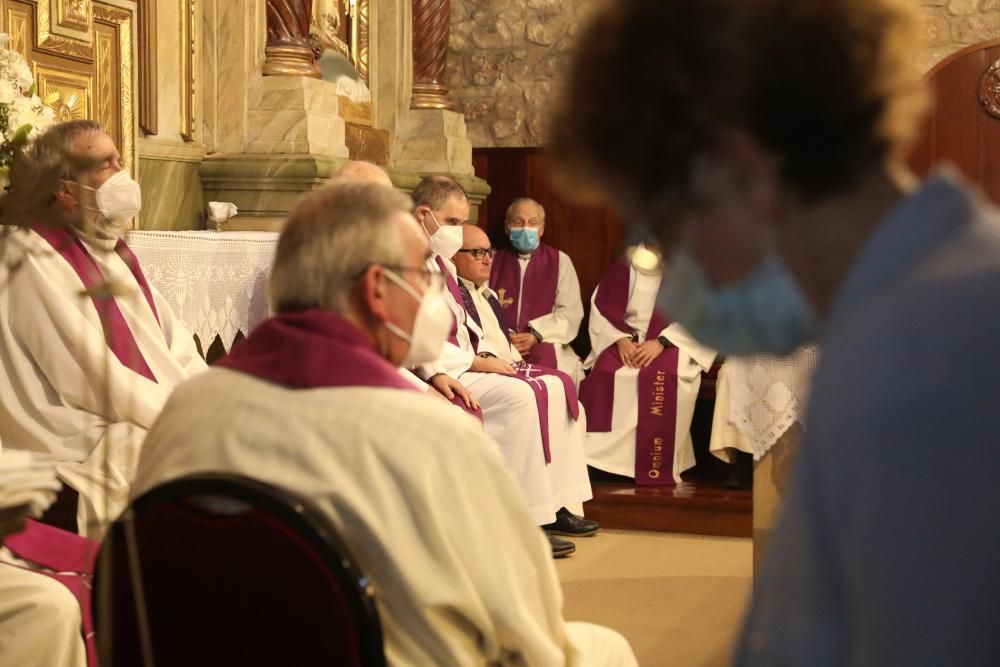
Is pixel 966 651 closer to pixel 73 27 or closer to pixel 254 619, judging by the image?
pixel 254 619

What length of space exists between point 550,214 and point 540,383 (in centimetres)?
306

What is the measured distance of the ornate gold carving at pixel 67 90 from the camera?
5234mm

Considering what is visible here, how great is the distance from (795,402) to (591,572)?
46.8 inches

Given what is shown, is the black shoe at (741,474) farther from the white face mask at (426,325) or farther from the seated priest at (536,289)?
the white face mask at (426,325)

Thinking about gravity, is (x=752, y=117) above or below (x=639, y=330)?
above

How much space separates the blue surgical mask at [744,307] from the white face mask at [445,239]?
4.91 meters

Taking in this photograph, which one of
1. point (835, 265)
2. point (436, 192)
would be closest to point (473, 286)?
point (436, 192)

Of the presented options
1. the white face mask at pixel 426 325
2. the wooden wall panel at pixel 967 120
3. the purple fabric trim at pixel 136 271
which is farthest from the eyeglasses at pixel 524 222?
the white face mask at pixel 426 325

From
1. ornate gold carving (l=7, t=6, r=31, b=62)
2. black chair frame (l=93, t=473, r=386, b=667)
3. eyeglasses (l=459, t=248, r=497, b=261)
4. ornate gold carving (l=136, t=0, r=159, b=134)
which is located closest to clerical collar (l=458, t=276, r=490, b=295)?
eyeglasses (l=459, t=248, r=497, b=261)

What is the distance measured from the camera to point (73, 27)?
5.38 meters

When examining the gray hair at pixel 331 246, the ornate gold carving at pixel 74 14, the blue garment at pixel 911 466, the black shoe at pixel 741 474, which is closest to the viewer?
the blue garment at pixel 911 466

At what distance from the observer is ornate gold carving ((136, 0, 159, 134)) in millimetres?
6258

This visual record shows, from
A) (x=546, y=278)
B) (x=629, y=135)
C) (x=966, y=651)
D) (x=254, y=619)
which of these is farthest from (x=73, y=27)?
(x=966, y=651)

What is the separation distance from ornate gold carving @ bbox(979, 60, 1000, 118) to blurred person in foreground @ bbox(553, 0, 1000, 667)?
786 centimetres
